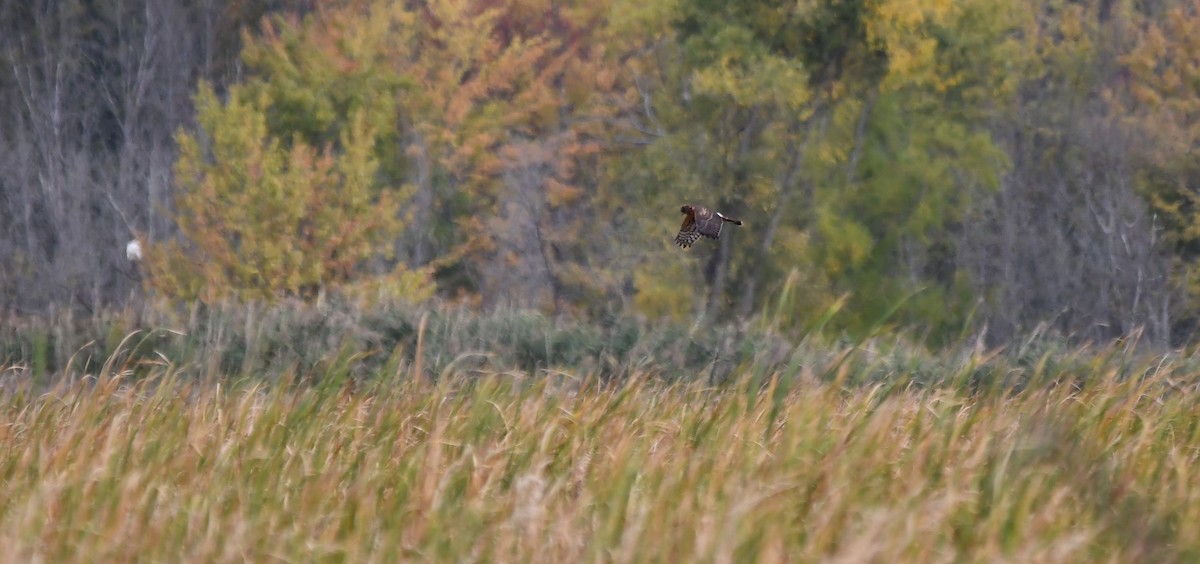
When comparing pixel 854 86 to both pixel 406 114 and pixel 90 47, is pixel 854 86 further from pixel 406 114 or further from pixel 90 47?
pixel 90 47

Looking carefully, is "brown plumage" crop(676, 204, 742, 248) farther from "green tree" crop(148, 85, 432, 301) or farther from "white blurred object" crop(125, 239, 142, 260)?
"white blurred object" crop(125, 239, 142, 260)

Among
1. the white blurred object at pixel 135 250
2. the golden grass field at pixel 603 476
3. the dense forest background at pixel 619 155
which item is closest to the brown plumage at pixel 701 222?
the golden grass field at pixel 603 476

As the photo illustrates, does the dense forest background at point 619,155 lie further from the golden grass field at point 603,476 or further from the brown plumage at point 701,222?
the golden grass field at point 603,476

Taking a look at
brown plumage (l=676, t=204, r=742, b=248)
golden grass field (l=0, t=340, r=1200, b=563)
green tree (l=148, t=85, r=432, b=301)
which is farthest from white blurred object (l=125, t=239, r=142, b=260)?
golden grass field (l=0, t=340, r=1200, b=563)

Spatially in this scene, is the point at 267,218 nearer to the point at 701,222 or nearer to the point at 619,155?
the point at 619,155

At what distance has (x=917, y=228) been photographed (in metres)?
26.1

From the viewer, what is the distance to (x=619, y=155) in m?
26.8

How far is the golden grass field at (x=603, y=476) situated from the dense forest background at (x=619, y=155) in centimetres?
1447

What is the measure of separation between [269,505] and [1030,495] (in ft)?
6.48

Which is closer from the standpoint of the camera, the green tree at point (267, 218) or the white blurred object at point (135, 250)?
the green tree at point (267, 218)

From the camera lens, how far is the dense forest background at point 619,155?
71.4 ft

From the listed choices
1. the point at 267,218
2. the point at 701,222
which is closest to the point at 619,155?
the point at 267,218

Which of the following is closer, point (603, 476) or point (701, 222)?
point (603, 476)

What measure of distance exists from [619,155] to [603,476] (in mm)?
22541
